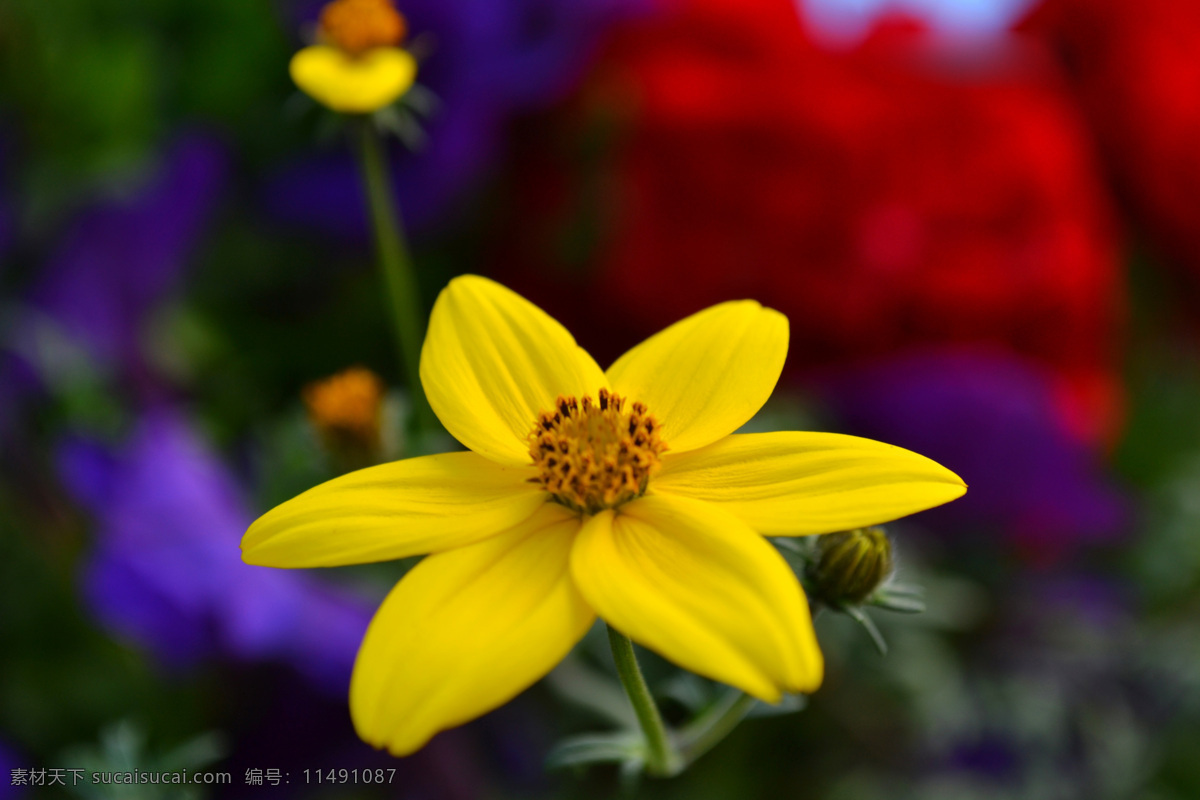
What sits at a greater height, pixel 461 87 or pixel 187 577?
pixel 461 87

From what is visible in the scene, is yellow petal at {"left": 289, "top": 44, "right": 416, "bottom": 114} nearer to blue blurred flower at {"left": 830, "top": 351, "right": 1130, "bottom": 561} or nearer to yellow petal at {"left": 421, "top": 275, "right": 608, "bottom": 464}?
yellow petal at {"left": 421, "top": 275, "right": 608, "bottom": 464}

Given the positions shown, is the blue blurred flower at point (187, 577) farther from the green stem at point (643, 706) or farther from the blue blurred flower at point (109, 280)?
the green stem at point (643, 706)

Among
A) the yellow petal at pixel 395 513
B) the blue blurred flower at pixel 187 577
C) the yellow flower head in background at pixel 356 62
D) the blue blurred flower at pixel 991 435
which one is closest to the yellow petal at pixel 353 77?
the yellow flower head in background at pixel 356 62

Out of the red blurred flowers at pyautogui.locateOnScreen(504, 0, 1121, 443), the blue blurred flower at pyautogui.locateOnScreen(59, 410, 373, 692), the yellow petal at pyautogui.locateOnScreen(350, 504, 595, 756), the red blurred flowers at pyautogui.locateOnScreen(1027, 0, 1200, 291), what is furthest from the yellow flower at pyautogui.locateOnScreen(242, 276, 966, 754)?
the red blurred flowers at pyautogui.locateOnScreen(1027, 0, 1200, 291)

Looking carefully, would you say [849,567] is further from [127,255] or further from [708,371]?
[127,255]

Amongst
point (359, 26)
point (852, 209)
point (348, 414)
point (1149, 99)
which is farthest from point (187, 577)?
point (1149, 99)

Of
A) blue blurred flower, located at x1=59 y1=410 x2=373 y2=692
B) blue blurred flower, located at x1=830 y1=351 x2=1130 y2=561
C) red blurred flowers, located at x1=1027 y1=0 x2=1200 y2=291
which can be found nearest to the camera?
blue blurred flower, located at x1=59 y1=410 x2=373 y2=692
